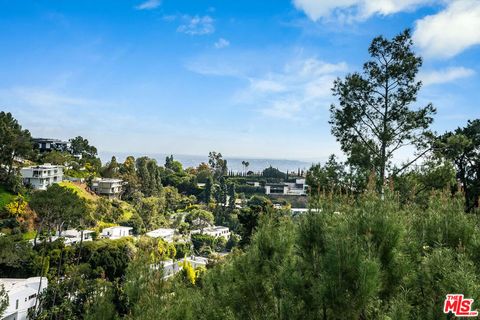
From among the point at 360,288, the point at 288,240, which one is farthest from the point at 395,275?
the point at 288,240

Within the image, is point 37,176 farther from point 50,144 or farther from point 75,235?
Answer: point 50,144

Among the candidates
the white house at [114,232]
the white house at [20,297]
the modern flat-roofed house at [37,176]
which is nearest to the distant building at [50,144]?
the modern flat-roofed house at [37,176]

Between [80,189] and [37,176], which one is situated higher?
[37,176]

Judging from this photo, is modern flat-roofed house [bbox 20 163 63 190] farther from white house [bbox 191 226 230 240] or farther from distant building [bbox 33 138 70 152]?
distant building [bbox 33 138 70 152]

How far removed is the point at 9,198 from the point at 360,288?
40073mm

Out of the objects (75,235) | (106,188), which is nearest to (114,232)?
(75,235)

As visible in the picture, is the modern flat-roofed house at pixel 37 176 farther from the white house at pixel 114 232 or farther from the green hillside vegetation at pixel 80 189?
the white house at pixel 114 232

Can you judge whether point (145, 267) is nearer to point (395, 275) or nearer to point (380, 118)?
point (395, 275)

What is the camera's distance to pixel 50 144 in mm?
72625
